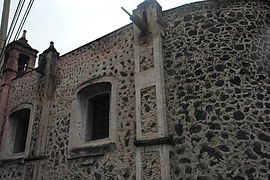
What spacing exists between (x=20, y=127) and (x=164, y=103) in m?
7.02

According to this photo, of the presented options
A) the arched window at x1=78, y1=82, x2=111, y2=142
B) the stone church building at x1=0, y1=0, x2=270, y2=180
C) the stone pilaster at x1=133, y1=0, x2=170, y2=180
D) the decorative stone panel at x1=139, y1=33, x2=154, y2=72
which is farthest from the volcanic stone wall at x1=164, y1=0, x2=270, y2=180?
the arched window at x1=78, y1=82, x2=111, y2=142

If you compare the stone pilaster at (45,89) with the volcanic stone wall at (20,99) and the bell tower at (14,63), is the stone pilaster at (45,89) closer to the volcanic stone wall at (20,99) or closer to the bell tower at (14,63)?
the volcanic stone wall at (20,99)

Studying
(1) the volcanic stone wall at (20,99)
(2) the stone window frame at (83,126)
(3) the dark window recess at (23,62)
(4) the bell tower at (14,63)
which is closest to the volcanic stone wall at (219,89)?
(2) the stone window frame at (83,126)

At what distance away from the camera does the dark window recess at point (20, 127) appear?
390 inches

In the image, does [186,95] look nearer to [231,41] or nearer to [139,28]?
[231,41]

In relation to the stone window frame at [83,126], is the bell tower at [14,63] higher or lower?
higher

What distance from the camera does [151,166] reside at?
5332 millimetres

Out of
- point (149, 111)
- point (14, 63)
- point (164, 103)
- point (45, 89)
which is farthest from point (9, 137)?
point (164, 103)

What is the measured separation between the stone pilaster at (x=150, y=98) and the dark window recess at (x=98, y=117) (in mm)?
1664

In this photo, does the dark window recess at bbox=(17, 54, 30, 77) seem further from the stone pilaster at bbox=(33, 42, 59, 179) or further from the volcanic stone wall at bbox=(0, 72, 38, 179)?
the stone pilaster at bbox=(33, 42, 59, 179)

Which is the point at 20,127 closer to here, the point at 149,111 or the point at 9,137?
the point at 9,137

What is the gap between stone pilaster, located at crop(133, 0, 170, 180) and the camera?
17.4 feet

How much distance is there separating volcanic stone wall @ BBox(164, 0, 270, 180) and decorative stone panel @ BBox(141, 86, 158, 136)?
0.36m

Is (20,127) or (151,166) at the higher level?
(20,127)
